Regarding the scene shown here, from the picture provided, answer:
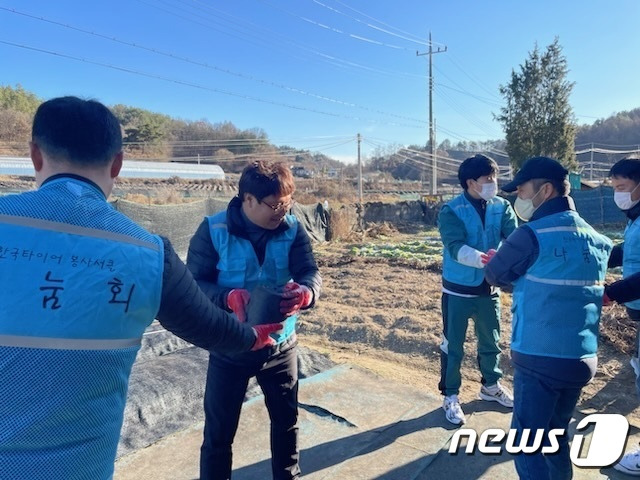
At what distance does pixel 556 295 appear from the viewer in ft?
6.39

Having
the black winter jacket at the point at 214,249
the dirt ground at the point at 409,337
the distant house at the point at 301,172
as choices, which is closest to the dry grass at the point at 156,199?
the dirt ground at the point at 409,337

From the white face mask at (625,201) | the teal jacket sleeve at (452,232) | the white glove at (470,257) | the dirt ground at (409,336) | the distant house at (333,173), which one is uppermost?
the distant house at (333,173)

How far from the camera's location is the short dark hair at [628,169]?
2.65 metres

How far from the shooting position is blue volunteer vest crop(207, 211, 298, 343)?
6.88 feet

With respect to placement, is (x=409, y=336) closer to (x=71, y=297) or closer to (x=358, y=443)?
(x=358, y=443)

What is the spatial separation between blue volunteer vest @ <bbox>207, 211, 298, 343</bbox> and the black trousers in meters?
0.14

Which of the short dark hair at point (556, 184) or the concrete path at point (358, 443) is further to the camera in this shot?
the concrete path at point (358, 443)

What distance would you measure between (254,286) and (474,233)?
1.70 meters

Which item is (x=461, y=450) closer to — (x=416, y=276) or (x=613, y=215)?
(x=416, y=276)

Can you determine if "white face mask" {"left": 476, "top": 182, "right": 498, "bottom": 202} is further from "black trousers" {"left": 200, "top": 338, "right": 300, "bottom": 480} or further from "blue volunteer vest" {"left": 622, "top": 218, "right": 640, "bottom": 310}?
"black trousers" {"left": 200, "top": 338, "right": 300, "bottom": 480}

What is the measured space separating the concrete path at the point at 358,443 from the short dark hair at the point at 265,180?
5.50 feet

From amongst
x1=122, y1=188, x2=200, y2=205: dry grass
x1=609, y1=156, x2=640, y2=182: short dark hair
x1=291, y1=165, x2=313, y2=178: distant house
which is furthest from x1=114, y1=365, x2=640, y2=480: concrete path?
x1=291, y1=165, x2=313, y2=178: distant house

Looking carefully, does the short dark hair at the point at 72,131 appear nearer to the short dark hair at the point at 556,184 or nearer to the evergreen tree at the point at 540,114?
the short dark hair at the point at 556,184

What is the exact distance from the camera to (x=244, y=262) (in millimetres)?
A: 2100
